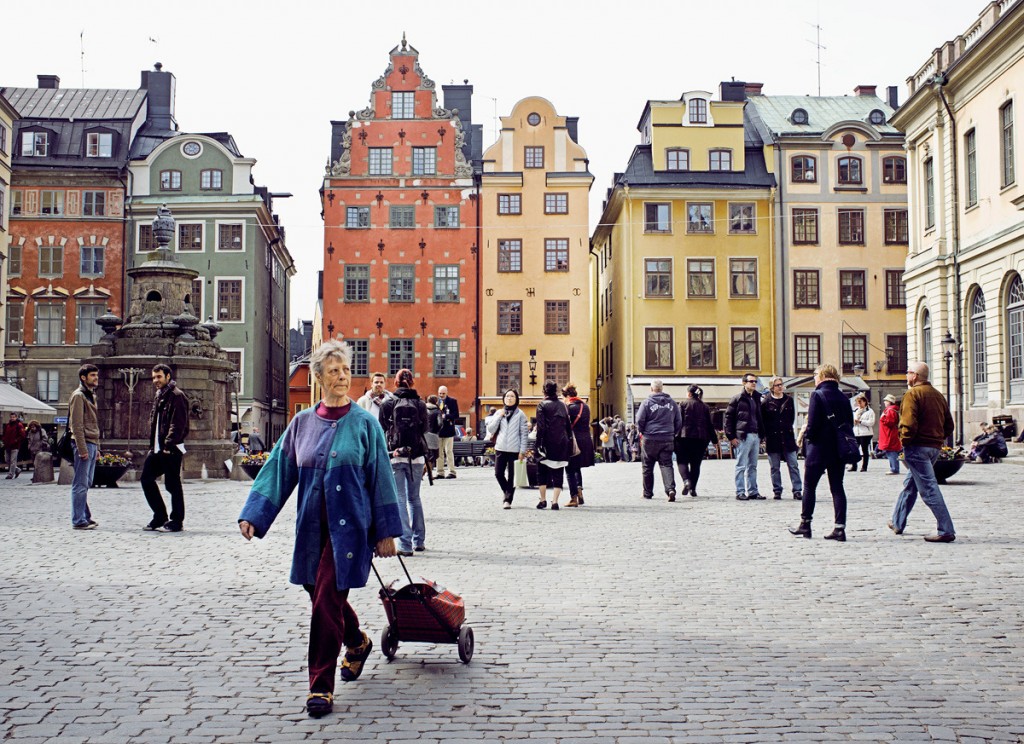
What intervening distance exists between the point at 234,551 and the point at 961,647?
7.18 metres

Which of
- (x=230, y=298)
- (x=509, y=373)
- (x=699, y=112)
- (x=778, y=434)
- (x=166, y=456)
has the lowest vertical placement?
(x=166, y=456)

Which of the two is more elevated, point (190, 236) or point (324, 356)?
point (190, 236)

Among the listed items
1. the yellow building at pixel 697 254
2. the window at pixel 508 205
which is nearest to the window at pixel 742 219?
the yellow building at pixel 697 254

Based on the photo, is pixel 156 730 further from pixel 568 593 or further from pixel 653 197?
pixel 653 197

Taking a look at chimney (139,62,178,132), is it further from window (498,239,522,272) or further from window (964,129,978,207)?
window (964,129,978,207)

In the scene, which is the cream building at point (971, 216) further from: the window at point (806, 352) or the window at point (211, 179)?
the window at point (211, 179)

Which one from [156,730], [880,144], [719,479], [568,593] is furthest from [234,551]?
[880,144]

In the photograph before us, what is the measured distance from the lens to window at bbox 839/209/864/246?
166ft

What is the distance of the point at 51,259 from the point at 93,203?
306 cm

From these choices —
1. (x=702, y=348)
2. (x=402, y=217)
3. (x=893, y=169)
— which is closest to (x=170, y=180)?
(x=402, y=217)

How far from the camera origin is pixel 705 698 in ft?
18.4

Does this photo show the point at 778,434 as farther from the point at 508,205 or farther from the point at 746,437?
the point at 508,205

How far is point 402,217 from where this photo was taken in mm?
50719

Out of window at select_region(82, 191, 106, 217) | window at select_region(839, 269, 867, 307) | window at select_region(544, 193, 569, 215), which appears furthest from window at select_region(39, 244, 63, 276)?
window at select_region(839, 269, 867, 307)
